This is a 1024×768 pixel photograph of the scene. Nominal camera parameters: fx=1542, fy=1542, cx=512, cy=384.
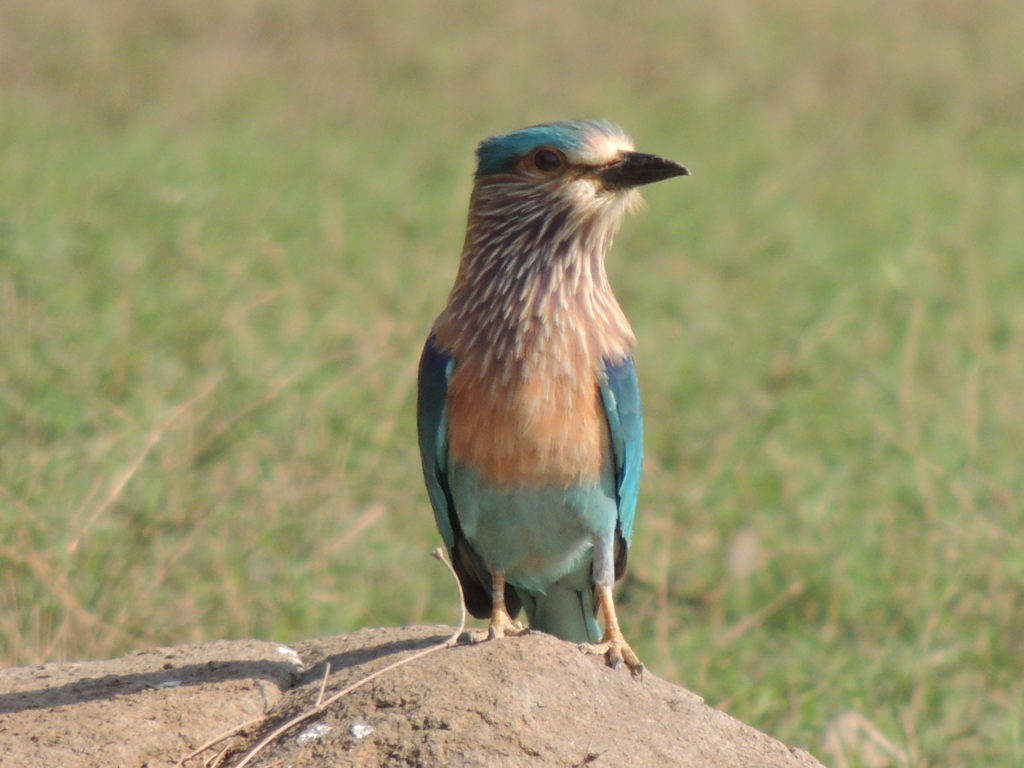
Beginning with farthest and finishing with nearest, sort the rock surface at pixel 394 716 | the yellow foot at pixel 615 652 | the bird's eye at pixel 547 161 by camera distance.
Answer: the bird's eye at pixel 547 161, the yellow foot at pixel 615 652, the rock surface at pixel 394 716

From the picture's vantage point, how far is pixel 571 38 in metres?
13.9

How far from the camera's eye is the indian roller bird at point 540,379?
143 inches

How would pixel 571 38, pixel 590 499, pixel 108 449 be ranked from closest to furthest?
pixel 590 499
pixel 108 449
pixel 571 38

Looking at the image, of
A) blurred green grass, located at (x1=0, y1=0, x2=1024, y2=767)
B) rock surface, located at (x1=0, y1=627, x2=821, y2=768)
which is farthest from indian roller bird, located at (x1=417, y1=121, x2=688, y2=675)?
blurred green grass, located at (x1=0, y1=0, x2=1024, y2=767)

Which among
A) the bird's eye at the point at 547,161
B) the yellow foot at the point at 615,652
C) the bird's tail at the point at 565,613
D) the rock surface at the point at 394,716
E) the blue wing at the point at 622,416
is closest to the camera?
the rock surface at the point at 394,716

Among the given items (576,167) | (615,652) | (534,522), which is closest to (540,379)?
(534,522)

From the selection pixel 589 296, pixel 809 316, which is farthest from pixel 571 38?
pixel 589 296

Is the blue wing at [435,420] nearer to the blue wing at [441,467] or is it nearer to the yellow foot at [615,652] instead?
the blue wing at [441,467]

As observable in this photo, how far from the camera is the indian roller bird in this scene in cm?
364

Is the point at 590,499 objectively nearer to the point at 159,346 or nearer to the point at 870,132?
the point at 159,346

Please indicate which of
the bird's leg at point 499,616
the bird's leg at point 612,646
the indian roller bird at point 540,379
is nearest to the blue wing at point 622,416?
the indian roller bird at point 540,379

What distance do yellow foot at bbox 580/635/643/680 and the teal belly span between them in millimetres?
248

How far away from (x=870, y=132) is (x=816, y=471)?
6439 mm

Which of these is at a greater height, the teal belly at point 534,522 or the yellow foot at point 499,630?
the teal belly at point 534,522
